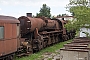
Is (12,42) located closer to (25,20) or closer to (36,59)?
(36,59)

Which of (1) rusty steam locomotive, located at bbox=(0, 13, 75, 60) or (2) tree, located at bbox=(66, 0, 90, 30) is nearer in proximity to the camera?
(1) rusty steam locomotive, located at bbox=(0, 13, 75, 60)

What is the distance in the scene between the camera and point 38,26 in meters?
20.7

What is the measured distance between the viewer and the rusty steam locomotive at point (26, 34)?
42.0ft

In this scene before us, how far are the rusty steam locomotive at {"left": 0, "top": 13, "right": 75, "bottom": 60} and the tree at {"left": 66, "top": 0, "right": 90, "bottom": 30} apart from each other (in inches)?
142

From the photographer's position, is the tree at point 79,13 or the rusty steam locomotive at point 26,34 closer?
the rusty steam locomotive at point 26,34

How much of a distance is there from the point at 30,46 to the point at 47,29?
5539mm

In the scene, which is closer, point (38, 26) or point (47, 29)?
point (38, 26)

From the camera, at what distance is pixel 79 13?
46.5 feet

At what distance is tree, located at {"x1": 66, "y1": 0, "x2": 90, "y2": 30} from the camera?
14.0 m

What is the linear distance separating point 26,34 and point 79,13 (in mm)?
6737

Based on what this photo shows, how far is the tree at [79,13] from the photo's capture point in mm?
13969

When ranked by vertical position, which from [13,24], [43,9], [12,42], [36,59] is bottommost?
[36,59]

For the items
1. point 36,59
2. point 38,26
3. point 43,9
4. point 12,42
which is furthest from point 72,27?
point 43,9

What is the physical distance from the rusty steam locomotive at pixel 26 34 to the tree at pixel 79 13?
3.60 metres
